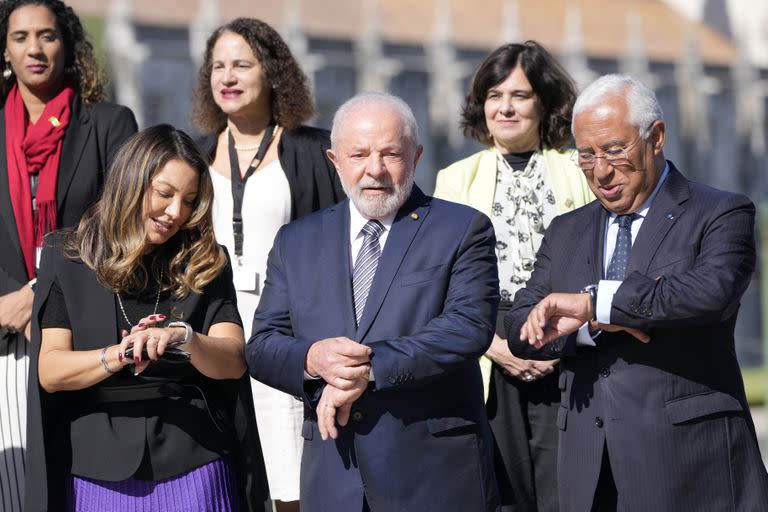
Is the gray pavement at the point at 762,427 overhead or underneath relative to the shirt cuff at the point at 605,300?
underneath

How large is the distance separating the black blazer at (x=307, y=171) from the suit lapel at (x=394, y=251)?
1.09m

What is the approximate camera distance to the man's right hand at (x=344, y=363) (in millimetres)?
3074

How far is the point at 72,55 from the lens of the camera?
14.4 feet

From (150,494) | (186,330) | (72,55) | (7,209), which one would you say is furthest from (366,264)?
(72,55)

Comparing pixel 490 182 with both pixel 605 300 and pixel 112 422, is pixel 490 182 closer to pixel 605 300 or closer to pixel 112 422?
pixel 605 300

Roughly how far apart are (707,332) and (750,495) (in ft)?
1.45

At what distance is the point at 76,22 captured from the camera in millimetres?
4418

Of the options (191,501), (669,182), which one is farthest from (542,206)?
(191,501)

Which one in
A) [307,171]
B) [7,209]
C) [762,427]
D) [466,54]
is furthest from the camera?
[466,54]

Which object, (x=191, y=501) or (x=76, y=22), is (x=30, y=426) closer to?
(x=191, y=501)

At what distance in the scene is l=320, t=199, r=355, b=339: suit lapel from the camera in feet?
10.7

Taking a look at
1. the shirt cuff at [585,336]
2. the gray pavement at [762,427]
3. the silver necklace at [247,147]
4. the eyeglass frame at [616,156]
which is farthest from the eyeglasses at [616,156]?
the gray pavement at [762,427]

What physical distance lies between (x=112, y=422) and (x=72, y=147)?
129 centimetres

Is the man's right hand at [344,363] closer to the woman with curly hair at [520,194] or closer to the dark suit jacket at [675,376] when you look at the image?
the dark suit jacket at [675,376]
